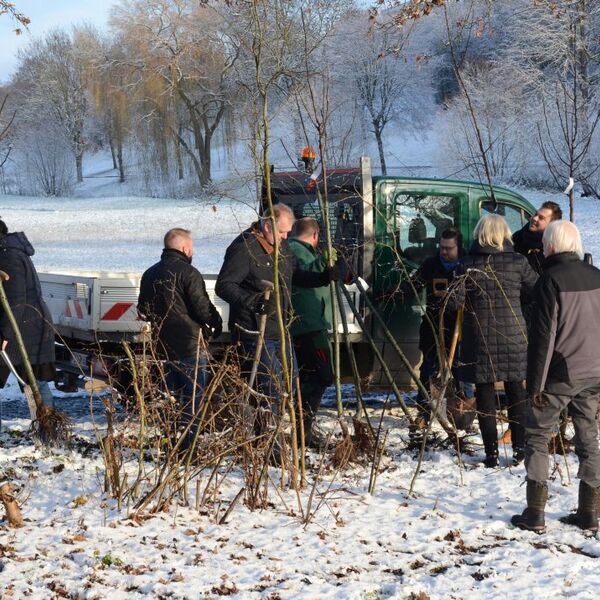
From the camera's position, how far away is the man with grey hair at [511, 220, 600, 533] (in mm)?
4812

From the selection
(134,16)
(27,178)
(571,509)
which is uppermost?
(134,16)

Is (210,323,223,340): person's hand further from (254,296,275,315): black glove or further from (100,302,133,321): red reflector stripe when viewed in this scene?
(100,302,133,321): red reflector stripe

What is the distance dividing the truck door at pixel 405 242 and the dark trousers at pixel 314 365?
0.83 m

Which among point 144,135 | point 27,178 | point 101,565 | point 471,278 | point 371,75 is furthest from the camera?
point 27,178

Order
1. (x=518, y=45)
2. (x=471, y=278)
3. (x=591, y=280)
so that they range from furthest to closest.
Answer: (x=518, y=45) → (x=471, y=278) → (x=591, y=280)

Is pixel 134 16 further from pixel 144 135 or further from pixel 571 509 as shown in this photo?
pixel 571 509

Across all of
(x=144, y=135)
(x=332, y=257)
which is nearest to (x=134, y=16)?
(x=144, y=135)

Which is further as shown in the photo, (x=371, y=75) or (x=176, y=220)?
(x=371, y=75)

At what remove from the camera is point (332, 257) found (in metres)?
5.95

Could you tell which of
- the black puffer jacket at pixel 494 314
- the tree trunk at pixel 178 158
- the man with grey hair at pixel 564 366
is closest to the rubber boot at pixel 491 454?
the black puffer jacket at pixel 494 314

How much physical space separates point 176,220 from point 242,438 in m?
27.4

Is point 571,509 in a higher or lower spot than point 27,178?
lower

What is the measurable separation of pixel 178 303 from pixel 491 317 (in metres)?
1.97

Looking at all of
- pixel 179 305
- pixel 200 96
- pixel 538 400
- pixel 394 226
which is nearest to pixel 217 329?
pixel 179 305
